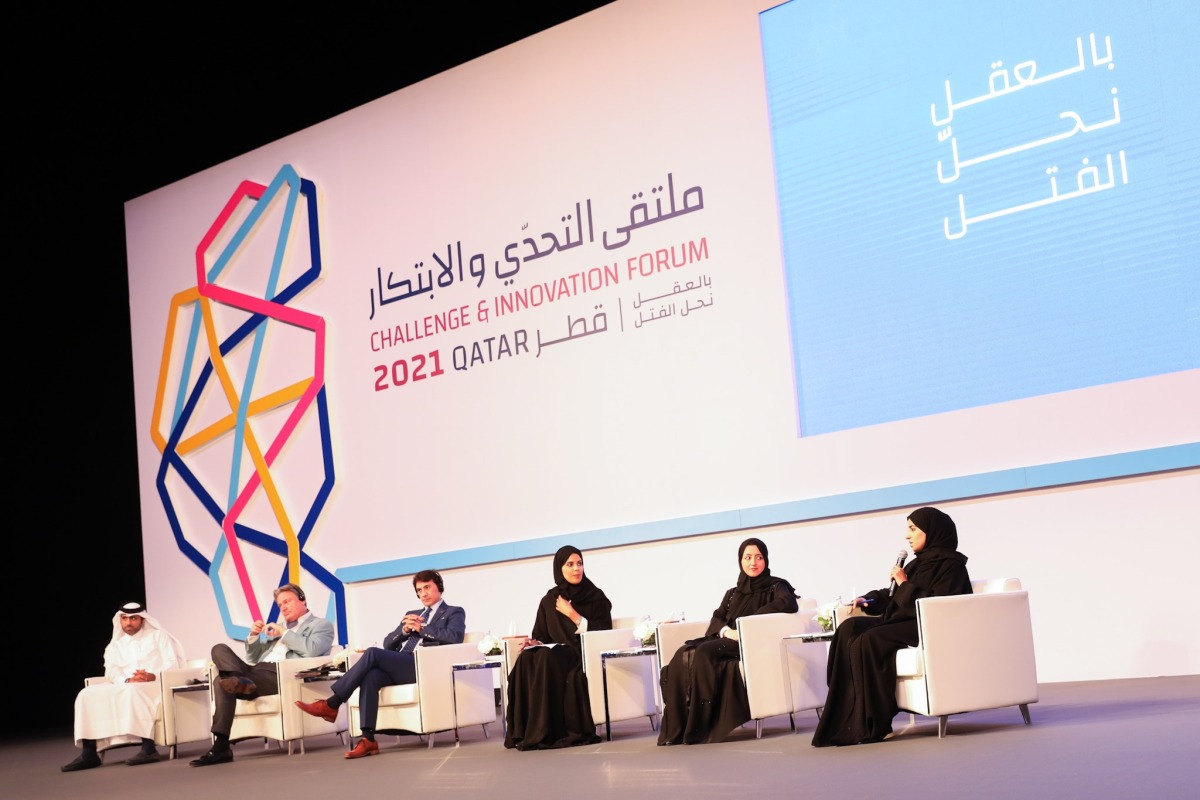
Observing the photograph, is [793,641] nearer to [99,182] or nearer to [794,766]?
[794,766]

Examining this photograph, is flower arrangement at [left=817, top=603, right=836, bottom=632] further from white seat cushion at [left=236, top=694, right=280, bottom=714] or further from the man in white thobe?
the man in white thobe

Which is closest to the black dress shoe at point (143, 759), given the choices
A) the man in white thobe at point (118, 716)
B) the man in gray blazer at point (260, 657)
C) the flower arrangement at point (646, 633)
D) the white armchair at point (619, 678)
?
the man in white thobe at point (118, 716)

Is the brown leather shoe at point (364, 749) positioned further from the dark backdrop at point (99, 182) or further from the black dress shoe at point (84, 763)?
the dark backdrop at point (99, 182)

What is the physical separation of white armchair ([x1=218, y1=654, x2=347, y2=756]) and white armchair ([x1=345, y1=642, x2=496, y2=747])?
34 cm

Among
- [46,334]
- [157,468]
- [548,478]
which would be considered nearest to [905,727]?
[548,478]

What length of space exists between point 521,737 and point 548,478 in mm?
2458

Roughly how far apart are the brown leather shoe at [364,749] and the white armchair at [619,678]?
104cm

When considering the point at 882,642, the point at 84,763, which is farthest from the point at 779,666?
the point at 84,763

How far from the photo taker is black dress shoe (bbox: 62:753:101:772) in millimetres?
6863

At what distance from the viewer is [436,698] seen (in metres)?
6.15

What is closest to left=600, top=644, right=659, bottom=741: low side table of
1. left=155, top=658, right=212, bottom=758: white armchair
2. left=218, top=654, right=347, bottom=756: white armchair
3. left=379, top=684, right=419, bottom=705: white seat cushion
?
left=379, top=684, right=419, bottom=705: white seat cushion

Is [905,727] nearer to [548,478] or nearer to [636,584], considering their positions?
[636,584]

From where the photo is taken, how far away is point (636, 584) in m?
7.58

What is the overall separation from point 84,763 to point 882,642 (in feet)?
14.4
